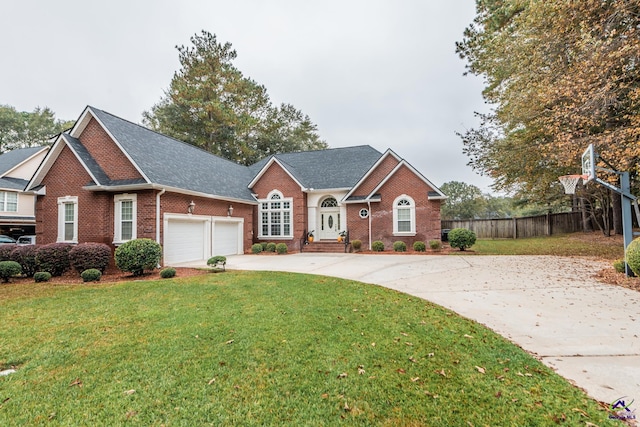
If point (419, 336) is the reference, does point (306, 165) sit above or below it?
above

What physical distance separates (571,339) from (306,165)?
63.1 feet

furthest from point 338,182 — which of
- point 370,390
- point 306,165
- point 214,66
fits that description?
point 214,66

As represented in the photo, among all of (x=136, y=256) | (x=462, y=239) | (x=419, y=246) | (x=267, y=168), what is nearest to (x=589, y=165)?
(x=462, y=239)

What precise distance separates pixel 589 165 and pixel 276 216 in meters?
15.4

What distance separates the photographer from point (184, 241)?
521 inches

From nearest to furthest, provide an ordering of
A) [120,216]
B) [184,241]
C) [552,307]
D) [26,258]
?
[552,307] < [26,258] < [120,216] < [184,241]

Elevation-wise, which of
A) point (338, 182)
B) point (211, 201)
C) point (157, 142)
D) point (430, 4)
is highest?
point (430, 4)

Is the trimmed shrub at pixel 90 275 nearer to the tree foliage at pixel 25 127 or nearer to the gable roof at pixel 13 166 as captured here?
the gable roof at pixel 13 166

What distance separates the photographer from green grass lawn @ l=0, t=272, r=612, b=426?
249 centimetres

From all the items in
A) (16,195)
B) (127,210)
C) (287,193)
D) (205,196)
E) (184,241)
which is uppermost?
(16,195)

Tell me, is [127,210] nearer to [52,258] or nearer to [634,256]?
[52,258]

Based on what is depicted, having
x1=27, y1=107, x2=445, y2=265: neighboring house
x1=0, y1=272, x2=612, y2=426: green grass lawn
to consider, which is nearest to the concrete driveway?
x1=0, y1=272, x2=612, y2=426: green grass lawn

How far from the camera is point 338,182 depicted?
63.1 ft

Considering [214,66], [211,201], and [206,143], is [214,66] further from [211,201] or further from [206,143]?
[211,201]
